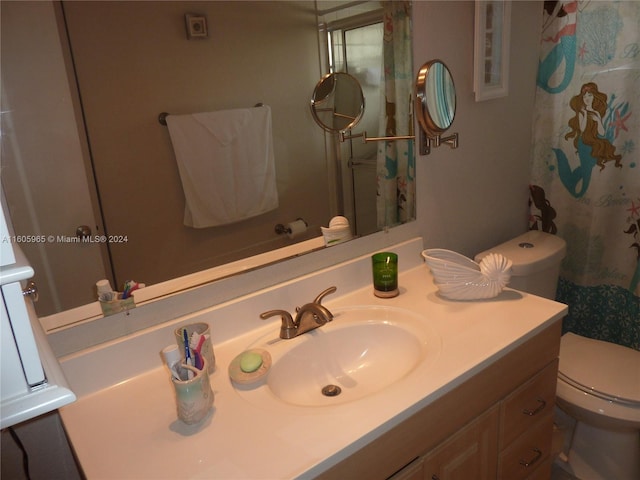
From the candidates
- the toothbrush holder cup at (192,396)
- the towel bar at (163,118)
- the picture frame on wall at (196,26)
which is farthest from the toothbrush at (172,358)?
the picture frame on wall at (196,26)

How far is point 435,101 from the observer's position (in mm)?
1503

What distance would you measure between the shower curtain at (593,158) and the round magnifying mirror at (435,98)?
2.03 feet

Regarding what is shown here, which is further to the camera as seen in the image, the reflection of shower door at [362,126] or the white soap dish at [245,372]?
the reflection of shower door at [362,126]

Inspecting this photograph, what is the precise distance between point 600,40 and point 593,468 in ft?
5.15

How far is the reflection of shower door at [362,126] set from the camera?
1.39 meters

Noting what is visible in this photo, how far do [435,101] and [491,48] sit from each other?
0.39 meters

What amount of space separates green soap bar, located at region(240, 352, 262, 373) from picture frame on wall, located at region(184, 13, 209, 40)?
2.43 feet

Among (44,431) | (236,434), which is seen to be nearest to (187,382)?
(236,434)

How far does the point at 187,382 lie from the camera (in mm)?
887

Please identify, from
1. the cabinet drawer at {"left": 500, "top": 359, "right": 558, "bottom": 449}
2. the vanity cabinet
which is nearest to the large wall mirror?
the vanity cabinet

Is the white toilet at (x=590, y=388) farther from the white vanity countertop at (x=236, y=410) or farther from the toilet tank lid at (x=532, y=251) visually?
the white vanity countertop at (x=236, y=410)

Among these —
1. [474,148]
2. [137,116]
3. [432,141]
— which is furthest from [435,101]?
[137,116]

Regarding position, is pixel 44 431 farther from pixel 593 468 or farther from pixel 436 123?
pixel 593 468

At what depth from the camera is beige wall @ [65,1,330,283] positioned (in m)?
1.03
